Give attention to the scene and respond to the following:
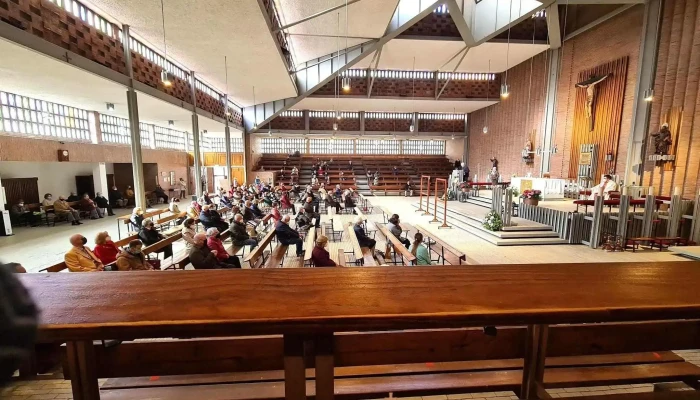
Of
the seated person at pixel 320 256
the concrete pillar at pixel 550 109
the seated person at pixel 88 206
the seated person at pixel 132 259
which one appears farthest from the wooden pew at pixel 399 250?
the seated person at pixel 88 206

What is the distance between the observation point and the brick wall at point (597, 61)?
9547 millimetres

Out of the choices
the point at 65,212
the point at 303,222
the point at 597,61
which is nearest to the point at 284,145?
the point at 65,212

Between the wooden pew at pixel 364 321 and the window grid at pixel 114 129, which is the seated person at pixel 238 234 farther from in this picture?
the window grid at pixel 114 129

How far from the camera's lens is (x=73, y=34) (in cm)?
583

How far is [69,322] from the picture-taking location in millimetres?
830

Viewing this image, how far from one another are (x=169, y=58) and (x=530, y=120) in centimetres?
1420

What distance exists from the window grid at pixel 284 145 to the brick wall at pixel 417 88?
7.23 meters

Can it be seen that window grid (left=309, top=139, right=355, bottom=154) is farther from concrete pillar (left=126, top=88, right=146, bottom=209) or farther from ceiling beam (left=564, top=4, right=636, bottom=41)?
concrete pillar (left=126, top=88, right=146, bottom=209)

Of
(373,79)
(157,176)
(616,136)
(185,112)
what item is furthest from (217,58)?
(616,136)

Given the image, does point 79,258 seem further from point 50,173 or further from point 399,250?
point 50,173

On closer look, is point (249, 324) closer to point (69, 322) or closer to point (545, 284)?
point (69, 322)

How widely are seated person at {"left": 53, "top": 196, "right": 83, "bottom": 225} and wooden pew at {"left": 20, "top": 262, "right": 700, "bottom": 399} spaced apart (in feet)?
37.2

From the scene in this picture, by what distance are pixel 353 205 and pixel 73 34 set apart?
A: 830cm

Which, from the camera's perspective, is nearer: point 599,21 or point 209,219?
point 209,219
